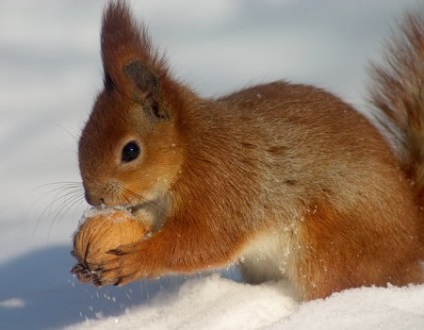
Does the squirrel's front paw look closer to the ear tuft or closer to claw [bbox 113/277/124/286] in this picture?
claw [bbox 113/277/124/286]

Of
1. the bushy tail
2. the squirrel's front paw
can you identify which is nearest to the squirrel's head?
the squirrel's front paw

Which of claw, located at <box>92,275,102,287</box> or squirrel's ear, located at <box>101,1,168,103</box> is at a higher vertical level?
squirrel's ear, located at <box>101,1,168,103</box>

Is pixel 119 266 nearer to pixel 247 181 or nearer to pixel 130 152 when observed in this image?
pixel 130 152

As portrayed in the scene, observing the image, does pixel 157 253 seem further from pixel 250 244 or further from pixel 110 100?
pixel 110 100

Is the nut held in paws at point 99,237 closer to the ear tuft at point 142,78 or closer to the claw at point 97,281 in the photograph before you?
the claw at point 97,281

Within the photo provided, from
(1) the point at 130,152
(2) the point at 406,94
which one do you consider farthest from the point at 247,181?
(2) the point at 406,94

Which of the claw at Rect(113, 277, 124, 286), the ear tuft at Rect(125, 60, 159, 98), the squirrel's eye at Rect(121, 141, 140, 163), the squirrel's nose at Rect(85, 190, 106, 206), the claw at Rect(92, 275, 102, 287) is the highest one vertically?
the ear tuft at Rect(125, 60, 159, 98)

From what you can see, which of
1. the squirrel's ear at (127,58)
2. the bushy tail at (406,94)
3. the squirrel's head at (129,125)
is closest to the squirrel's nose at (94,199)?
the squirrel's head at (129,125)

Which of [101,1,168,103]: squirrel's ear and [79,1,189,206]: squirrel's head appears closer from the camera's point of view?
[79,1,189,206]: squirrel's head
